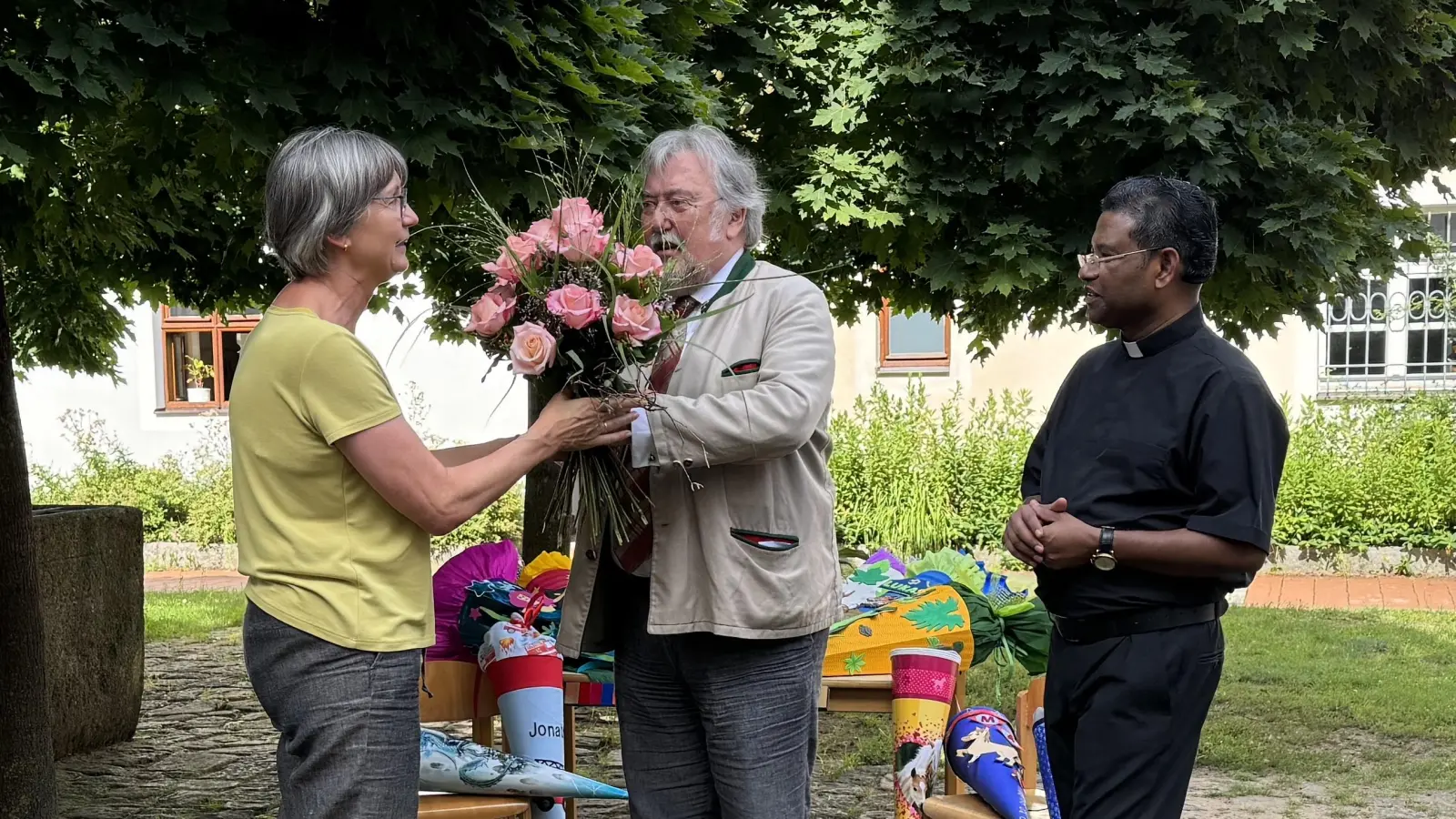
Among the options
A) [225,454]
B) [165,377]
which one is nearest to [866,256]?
[225,454]

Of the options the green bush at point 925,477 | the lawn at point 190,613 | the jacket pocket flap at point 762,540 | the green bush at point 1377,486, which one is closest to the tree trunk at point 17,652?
the jacket pocket flap at point 762,540

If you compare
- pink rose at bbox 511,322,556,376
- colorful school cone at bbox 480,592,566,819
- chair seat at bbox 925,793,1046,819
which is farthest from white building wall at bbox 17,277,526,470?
pink rose at bbox 511,322,556,376

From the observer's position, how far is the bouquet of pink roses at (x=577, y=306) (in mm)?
2484

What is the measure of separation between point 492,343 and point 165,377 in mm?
13951

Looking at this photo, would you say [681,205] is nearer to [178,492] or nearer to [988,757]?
[988,757]

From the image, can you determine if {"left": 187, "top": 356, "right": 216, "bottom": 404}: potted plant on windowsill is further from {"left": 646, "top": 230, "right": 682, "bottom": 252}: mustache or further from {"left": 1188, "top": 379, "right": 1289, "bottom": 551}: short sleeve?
{"left": 1188, "top": 379, "right": 1289, "bottom": 551}: short sleeve

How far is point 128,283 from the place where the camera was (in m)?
6.69

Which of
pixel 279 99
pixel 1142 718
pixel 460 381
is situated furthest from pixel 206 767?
pixel 460 381

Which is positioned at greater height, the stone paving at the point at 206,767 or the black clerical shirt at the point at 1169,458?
the black clerical shirt at the point at 1169,458

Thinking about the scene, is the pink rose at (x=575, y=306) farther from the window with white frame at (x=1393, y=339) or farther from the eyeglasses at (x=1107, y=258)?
the window with white frame at (x=1393, y=339)

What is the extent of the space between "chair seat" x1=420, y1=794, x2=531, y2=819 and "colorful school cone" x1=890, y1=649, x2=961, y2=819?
3.58 feet

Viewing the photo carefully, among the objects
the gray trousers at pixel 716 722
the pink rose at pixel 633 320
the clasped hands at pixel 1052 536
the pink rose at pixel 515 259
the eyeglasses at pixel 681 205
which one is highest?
the eyeglasses at pixel 681 205

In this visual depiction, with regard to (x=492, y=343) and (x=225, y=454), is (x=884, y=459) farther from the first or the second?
(x=492, y=343)

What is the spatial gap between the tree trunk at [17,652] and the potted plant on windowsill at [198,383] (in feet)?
35.6
